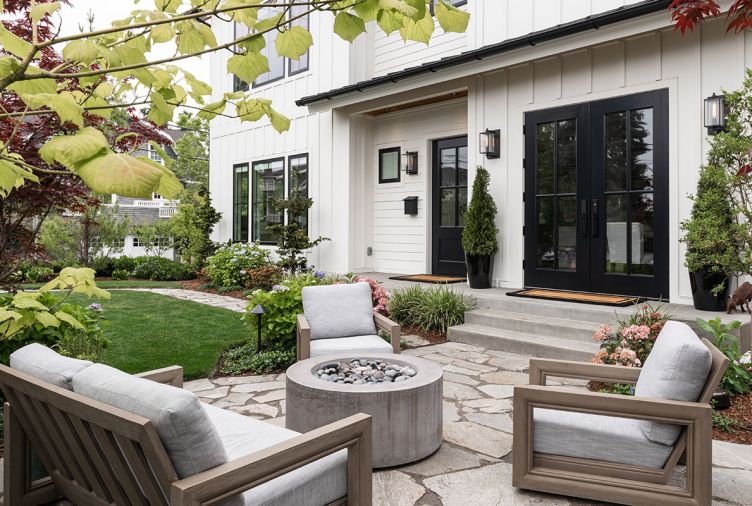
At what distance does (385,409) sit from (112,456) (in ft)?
5.00

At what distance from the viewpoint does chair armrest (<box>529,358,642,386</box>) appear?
10.1ft

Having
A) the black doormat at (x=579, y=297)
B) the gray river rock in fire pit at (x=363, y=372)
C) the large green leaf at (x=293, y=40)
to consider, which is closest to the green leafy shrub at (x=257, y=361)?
the gray river rock in fire pit at (x=363, y=372)

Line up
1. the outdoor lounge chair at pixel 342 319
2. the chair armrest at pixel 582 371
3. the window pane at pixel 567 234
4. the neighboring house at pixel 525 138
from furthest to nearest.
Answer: the window pane at pixel 567 234, the neighboring house at pixel 525 138, the outdoor lounge chair at pixel 342 319, the chair armrest at pixel 582 371

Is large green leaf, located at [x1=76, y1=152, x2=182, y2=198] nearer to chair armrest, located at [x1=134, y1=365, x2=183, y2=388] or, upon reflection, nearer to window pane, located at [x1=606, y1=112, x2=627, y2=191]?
chair armrest, located at [x1=134, y1=365, x2=183, y2=388]

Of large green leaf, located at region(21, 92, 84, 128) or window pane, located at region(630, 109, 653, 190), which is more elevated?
window pane, located at region(630, 109, 653, 190)

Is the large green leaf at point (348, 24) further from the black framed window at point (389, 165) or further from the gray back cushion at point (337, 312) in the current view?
the black framed window at point (389, 165)

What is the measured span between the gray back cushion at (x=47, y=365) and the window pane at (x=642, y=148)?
6.18 meters

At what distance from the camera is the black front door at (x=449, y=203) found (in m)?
8.83

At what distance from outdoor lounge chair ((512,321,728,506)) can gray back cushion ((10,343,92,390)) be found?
1989 millimetres

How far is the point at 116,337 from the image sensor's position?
20.6 feet

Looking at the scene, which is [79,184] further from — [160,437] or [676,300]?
[676,300]

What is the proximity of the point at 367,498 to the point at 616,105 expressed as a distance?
19.6 ft

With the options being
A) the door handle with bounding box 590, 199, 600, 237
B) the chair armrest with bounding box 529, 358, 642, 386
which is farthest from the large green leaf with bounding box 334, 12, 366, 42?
the door handle with bounding box 590, 199, 600, 237

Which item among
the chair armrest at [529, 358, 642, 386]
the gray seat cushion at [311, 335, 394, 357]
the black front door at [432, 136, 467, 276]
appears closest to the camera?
the chair armrest at [529, 358, 642, 386]
